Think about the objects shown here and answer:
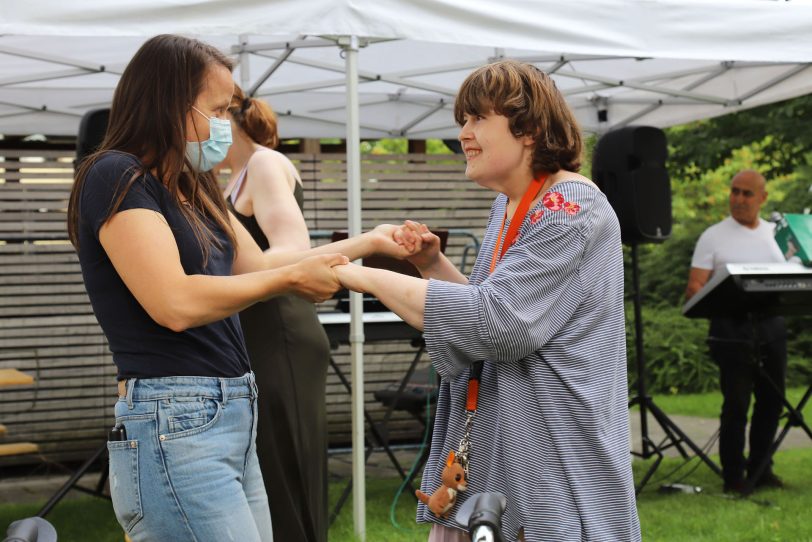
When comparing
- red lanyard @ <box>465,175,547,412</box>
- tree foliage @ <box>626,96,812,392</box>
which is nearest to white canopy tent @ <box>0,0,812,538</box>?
red lanyard @ <box>465,175,547,412</box>

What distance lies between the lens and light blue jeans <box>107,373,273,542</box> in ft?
7.38

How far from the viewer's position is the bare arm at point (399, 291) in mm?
2232

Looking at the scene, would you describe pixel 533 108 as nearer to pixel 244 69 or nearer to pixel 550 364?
pixel 550 364

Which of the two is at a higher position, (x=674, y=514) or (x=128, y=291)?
(x=128, y=291)

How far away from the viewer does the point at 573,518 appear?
87.1 inches

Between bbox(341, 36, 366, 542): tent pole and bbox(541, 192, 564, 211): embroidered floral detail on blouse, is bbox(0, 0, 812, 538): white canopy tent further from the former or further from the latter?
bbox(541, 192, 564, 211): embroidered floral detail on blouse

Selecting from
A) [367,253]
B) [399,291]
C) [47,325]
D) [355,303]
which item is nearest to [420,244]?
[367,253]

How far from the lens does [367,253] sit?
9.96 feet

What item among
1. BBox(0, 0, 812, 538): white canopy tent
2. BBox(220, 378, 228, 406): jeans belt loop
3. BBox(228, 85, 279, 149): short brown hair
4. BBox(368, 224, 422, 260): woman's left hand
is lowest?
BBox(220, 378, 228, 406): jeans belt loop

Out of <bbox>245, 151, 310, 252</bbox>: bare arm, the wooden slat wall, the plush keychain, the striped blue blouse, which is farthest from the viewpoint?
the wooden slat wall

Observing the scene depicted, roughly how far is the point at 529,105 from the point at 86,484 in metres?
6.27

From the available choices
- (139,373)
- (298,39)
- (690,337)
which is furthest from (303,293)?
(690,337)

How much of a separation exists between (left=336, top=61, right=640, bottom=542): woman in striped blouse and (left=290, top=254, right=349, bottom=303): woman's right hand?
7cm

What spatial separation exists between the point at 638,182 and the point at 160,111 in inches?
181
